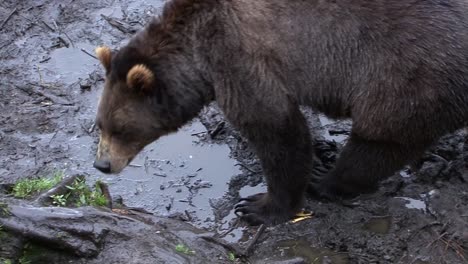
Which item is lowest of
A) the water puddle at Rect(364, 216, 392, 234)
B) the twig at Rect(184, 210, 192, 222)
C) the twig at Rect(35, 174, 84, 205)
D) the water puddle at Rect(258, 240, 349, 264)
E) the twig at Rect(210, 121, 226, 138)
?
the twig at Rect(184, 210, 192, 222)

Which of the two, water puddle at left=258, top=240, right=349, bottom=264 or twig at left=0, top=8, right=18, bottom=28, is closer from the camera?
water puddle at left=258, top=240, right=349, bottom=264

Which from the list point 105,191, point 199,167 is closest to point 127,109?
point 105,191

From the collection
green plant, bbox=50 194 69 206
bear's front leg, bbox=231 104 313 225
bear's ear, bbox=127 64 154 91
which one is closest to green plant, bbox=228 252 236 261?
bear's front leg, bbox=231 104 313 225

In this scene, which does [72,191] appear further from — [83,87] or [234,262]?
Answer: [83,87]

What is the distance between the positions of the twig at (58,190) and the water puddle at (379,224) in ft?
8.21

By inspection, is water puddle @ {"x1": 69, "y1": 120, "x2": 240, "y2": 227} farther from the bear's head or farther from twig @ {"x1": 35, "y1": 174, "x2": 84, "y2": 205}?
twig @ {"x1": 35, "y1": 174, "x2": 84, "y2": 205}

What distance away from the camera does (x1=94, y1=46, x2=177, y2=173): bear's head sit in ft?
24.7

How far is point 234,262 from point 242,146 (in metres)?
1.84

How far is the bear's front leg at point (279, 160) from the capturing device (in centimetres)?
744

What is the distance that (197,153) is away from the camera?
884 centimetres

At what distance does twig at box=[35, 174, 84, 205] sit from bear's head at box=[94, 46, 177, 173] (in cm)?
32

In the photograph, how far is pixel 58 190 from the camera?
7.50m

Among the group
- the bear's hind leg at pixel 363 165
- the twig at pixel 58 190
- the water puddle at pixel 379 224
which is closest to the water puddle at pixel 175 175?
the twig at pixel 58 190

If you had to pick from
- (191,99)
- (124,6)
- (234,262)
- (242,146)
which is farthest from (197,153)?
(124,6)
